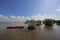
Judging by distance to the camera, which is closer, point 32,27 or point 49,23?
point 32,27

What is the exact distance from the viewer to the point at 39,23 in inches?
1419

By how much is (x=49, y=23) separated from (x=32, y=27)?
37.1ft

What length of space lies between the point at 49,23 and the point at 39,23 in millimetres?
5248

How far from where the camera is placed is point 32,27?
2264cm

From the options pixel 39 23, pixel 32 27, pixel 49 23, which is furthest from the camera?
pixel 39 23

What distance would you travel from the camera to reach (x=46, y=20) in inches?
1282

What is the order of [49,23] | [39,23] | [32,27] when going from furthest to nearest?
[39,23] → [49,23] → [32,27]

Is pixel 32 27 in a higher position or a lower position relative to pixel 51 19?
lower

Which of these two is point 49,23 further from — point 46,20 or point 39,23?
point 39,23

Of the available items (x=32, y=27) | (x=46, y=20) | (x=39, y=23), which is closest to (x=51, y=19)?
(x=46, y=20)

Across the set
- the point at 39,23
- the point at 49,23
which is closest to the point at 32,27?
the point at 49,23

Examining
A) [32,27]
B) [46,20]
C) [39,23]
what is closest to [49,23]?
[46,20]

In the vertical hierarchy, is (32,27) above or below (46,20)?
below

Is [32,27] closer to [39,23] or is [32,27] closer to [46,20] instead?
[46,20]
